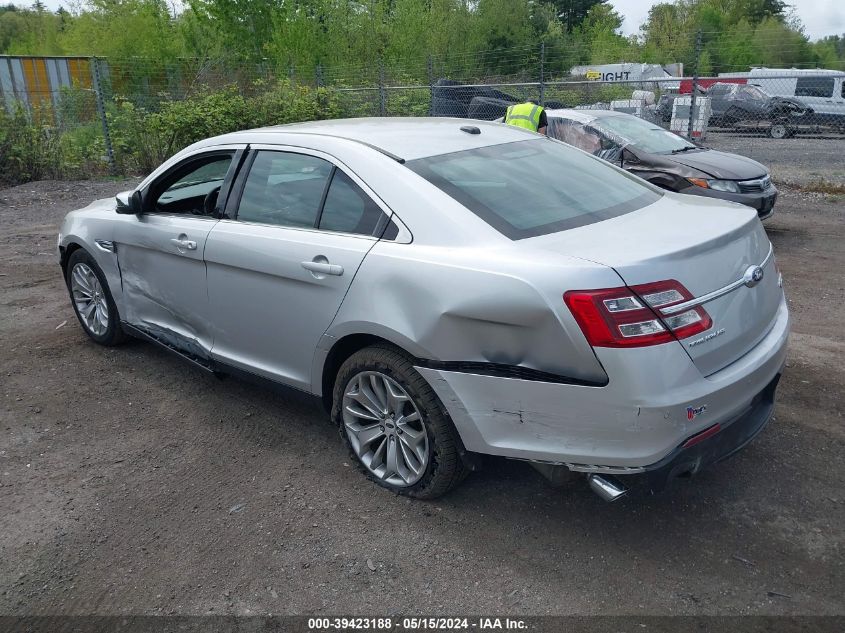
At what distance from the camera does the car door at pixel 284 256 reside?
3.42 meters

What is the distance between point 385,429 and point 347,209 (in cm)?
105

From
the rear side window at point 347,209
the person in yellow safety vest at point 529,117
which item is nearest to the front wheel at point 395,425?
the rear side window at point 347,209

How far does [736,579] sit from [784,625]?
0.26m

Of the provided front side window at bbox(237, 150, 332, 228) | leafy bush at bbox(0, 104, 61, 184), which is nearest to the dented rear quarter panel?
front side window at bbox(237, 150, 332, 228)

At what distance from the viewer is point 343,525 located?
329 centimetres

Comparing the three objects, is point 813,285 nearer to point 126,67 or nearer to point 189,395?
point 189,395

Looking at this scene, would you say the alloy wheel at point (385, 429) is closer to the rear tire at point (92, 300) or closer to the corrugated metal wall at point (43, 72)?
the rear tire at point (92, 300)

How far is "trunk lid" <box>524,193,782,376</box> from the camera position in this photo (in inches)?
107

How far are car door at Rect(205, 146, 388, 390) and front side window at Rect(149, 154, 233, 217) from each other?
17.2 inches

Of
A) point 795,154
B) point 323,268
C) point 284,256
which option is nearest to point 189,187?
point 284,256

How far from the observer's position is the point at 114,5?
2878 centimetres

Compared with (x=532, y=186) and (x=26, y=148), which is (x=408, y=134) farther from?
(x=26, y=148)

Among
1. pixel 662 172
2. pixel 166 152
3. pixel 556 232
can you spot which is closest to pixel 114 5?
pixel 166 152

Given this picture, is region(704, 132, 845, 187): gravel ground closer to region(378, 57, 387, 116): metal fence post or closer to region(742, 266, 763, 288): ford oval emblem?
region(378, 57, 387, 116): metal fence post
